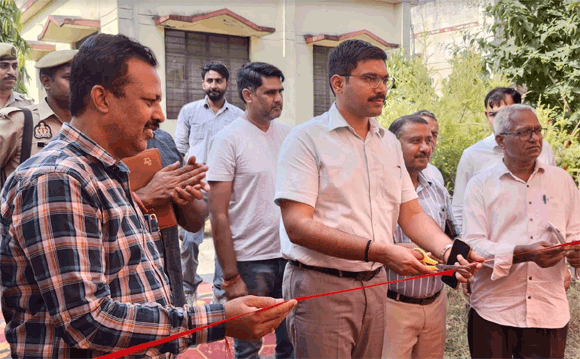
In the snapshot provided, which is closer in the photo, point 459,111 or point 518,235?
point 518,235

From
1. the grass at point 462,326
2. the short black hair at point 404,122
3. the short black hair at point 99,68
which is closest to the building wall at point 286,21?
the grass at point 462,326

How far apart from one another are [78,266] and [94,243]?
0.07m

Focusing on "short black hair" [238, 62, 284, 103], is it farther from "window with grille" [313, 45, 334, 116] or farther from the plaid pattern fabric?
"window with grille" [313, 45, 334, 116]

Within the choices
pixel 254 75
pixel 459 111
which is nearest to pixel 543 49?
pixel 459 111

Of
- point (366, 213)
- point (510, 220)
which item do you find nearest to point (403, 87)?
point (510, 220)

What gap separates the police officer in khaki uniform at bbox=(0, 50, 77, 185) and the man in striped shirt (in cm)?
189

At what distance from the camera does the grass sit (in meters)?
4.54

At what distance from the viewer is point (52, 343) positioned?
4.55 feet

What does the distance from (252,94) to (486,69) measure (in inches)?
219

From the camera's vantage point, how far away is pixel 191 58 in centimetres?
1148

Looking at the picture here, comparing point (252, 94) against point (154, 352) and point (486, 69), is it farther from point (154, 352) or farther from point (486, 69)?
point (486, 69)

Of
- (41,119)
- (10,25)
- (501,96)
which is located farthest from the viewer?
(10,25)

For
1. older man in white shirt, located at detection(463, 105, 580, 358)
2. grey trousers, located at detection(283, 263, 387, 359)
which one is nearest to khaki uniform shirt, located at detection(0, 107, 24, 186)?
grey trousers, located at detection(283, 263, 387, 359)

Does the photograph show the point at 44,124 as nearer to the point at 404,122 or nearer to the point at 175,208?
the point at 175,208
